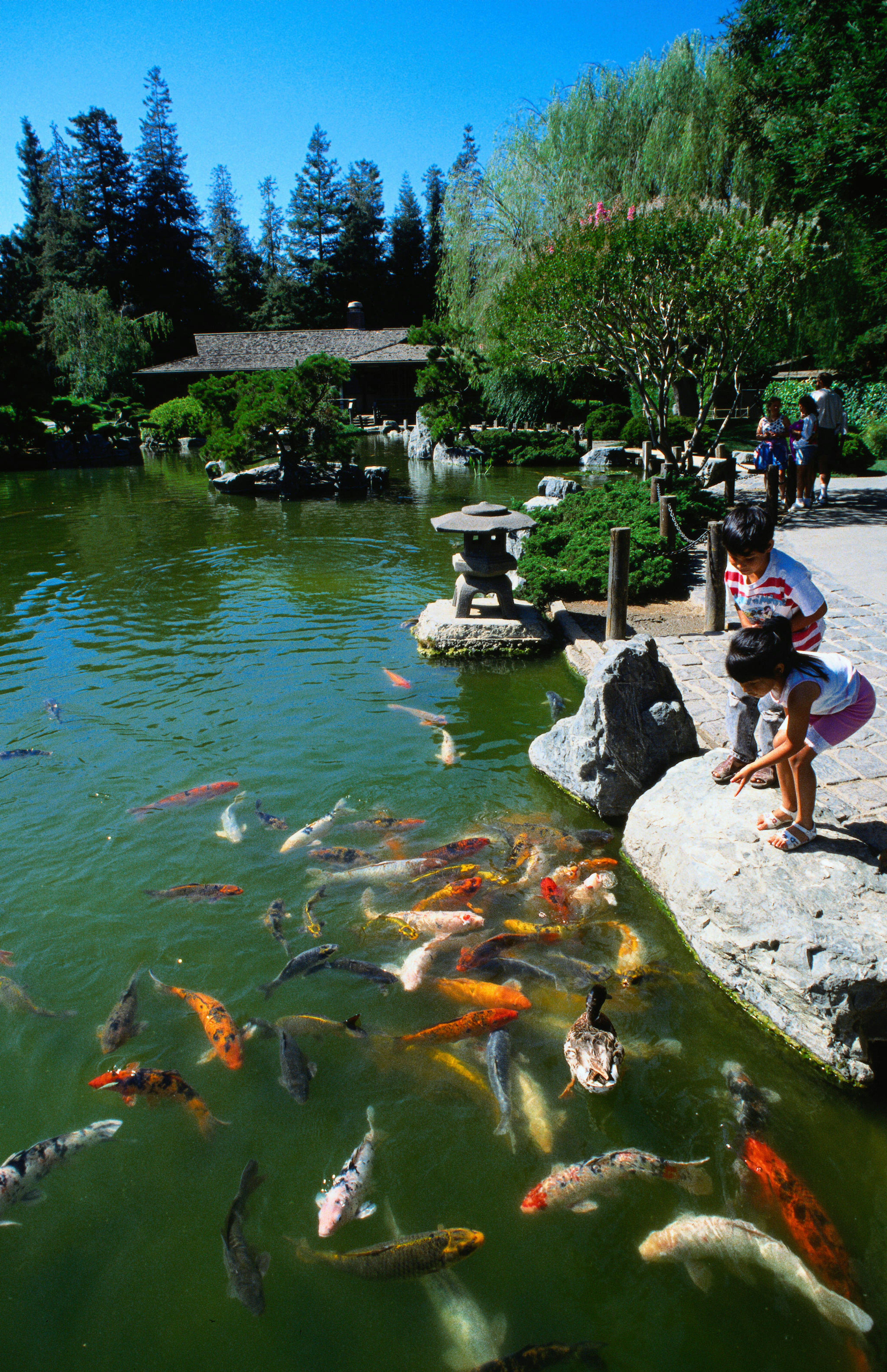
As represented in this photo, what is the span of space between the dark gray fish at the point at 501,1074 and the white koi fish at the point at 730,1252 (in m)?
0.77

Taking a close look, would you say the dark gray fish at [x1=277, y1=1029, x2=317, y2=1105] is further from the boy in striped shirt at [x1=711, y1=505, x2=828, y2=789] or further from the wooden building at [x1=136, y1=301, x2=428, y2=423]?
the wooden building at [x1=136, y1=301, x2=428, y2=423]

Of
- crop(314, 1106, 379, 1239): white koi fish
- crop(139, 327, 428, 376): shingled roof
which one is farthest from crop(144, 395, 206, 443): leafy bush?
crop(314, 1106, 379, 1239): white koi fish

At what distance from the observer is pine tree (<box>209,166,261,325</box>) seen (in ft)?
194

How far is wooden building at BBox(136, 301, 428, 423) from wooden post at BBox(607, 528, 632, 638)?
3594 cm

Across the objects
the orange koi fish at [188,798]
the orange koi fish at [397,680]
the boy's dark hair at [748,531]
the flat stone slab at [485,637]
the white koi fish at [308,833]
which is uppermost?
the boy's dark hair at [748,531]

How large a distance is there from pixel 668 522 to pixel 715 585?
3.44 metres

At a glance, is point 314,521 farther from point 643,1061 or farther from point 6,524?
point 643,1061

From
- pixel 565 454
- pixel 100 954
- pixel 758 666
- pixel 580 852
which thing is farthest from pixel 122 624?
pixel 565 454

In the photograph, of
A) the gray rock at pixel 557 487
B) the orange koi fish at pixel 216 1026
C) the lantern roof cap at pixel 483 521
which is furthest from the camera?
the gray rock at pixel 557 487

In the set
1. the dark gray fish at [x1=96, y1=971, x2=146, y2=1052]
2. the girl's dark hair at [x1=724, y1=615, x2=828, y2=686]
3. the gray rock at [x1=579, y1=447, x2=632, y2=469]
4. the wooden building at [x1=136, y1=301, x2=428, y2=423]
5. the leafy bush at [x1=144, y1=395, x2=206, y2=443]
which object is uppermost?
the wooden building at [x1=136, y1=301, x2=428, y2=423]

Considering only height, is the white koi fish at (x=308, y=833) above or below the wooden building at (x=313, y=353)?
below

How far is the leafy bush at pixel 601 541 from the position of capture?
37.0ft

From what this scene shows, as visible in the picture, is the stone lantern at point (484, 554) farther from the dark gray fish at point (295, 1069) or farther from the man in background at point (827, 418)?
the dark gray fish at point (295, 1069)

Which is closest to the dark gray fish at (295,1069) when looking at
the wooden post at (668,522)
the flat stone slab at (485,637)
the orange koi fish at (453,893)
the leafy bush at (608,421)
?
the orange koi fish at (453,893)
